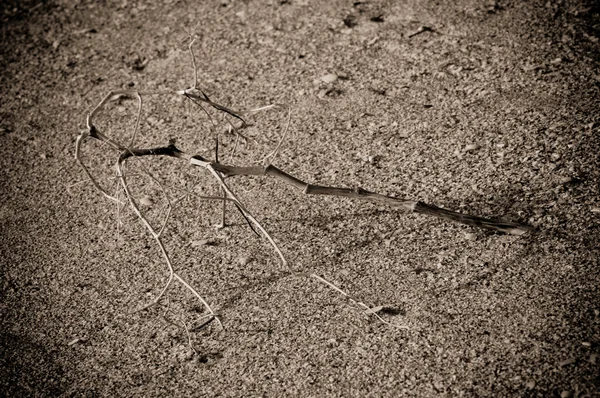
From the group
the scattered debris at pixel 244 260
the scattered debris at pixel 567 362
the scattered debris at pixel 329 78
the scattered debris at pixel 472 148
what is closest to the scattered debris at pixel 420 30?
the scattered debris at pixel 329 78

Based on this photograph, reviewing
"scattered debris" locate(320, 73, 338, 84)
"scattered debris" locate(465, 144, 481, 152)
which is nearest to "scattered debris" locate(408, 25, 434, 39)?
"scattered debris" locate(320, 73, 338, 84)

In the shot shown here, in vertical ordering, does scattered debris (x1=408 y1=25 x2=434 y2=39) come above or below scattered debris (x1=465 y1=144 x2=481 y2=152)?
above

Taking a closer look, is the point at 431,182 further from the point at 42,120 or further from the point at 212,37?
the point at 42,120

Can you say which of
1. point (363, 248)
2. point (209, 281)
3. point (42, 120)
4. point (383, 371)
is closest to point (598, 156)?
point (363, 248)

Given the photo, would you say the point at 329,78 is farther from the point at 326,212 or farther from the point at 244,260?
the point at 244,260

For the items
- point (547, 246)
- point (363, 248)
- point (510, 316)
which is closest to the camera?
point (510, 316)

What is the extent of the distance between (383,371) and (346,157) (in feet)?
3.43

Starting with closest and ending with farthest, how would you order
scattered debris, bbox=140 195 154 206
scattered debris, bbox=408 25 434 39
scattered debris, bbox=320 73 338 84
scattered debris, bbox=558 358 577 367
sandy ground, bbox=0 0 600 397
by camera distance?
scattered debris, bbox=558 358 577 367 < sandy ground, bbox=0 0 600 397 < scattered debris, bbox=140 195 154 206 < scattered debris, bbox=320 73 338 84 < scattered debris, bbox=408 25 434 39

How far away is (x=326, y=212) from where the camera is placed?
7.62 feet

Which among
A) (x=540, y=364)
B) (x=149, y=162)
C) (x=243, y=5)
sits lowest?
(x=540, y=364)

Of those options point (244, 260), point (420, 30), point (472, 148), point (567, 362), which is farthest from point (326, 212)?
point (420, 30)

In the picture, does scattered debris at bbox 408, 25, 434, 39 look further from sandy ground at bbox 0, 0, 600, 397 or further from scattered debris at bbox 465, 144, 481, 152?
scattered debris at bbox 465, 144, 481, 152

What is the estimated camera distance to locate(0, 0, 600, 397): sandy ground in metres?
1.87

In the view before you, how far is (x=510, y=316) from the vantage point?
A: 1.86 metres
